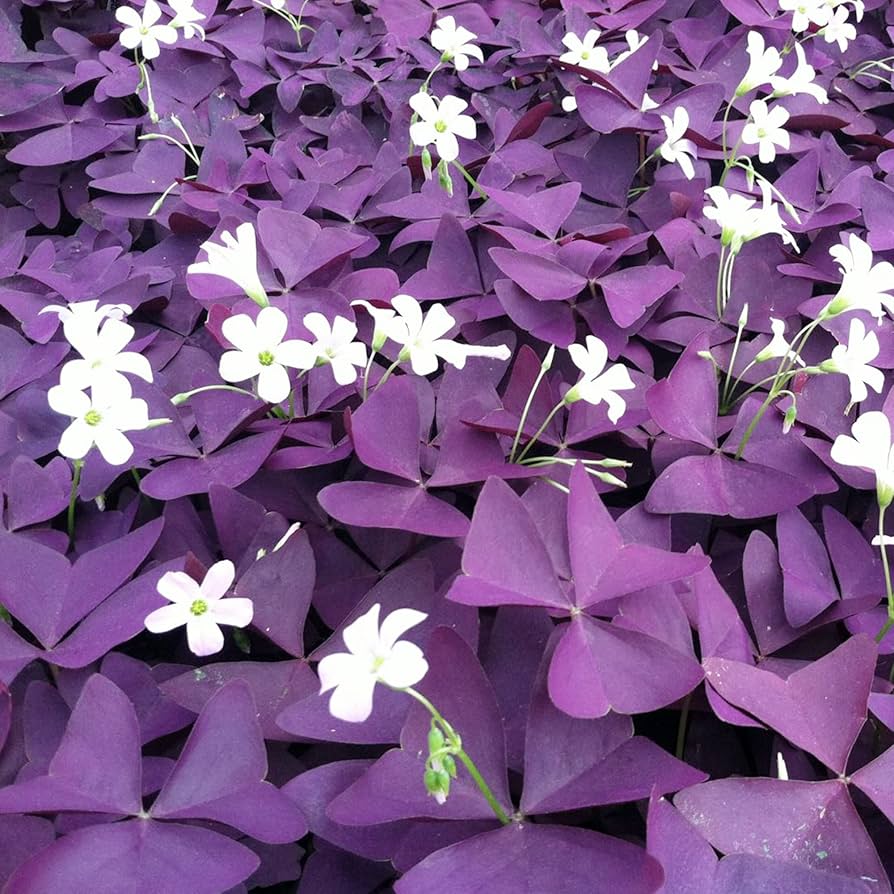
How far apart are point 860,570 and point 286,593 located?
491mm

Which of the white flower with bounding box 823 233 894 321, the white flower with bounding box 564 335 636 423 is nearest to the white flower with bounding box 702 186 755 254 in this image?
the white flower with bounding box 823 233 894 321

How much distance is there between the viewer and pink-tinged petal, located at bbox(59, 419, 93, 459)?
653 millimetres

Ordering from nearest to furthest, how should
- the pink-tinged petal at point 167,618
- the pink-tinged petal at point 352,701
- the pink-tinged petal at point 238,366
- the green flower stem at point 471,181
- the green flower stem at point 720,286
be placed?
the pink-tinged petal at point 352,701 < the pink-tinged petal at point 167,618 < the pink-tinged petal at point 238,366 < the green flower stem at point 720,286 < the green flower stem at point 471,181

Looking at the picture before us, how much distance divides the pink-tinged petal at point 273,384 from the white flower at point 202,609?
15cm

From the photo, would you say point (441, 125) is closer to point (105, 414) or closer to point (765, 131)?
point (765, 131)

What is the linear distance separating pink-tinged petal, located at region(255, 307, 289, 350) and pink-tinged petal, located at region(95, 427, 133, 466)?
14cm

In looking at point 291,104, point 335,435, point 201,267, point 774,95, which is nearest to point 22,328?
point 201,267

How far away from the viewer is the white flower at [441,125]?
1.00 m

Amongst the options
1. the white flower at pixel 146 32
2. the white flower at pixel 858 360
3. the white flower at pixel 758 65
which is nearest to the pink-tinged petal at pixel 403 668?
the white flower at pixel 858 360

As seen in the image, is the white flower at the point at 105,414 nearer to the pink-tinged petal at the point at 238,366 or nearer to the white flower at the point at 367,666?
the pink-tinged petal at the point at 238,366

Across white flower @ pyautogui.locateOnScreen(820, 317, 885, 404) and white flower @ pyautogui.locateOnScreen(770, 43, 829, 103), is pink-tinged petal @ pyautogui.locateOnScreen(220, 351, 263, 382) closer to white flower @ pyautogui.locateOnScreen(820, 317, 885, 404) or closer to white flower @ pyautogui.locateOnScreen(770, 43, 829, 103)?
white flower @ pyautogui.locateOnScreen(820, 317, 885, 404)

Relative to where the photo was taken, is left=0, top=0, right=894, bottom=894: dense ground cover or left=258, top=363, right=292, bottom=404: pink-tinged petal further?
left=258, top=363, right=292, bottom=404: pink-tinged petal

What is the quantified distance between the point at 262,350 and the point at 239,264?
0.15 m

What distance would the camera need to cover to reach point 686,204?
1025mm
